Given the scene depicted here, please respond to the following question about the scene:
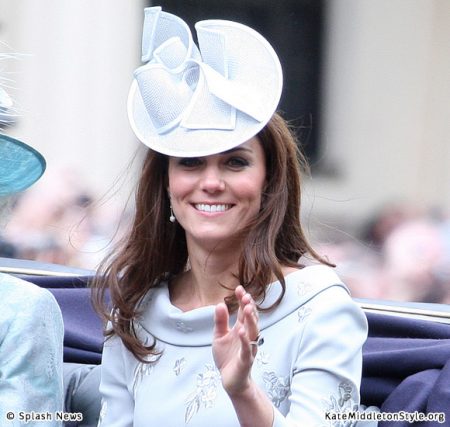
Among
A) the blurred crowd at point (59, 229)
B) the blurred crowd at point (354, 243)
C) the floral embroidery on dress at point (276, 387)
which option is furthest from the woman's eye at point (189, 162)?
the blurred crowd at point (59, 229)

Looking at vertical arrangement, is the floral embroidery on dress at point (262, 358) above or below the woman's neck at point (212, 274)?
below

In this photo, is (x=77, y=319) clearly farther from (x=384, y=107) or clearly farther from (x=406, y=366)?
(x=384, y=107)

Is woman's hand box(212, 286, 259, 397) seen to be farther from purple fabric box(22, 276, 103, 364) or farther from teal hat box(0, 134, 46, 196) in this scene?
purple fabric box(22, 276, 103, 364)

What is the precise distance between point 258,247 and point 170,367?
252 millimetres

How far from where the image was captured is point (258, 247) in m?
2.04

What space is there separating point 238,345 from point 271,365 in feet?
0.84

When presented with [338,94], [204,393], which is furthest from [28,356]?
[338,94]

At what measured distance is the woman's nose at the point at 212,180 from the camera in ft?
6.63

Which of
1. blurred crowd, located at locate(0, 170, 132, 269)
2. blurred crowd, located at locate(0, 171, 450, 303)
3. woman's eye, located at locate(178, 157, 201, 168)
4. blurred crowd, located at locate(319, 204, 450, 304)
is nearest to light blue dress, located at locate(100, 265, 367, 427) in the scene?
woman's eye, located at locate(178, 157, 201, 168)

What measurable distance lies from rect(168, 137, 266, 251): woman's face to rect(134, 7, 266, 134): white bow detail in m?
0.06

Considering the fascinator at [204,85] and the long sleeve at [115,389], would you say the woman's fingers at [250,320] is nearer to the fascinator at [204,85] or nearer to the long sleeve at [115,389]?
the fascinator at [204,85]

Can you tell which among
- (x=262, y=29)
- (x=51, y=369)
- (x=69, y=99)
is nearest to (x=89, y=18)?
(x=69, y=99)

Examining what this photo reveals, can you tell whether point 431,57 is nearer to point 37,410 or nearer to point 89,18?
point 89,18

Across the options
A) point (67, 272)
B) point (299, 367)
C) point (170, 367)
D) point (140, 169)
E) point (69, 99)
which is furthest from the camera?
point (69, 99)
